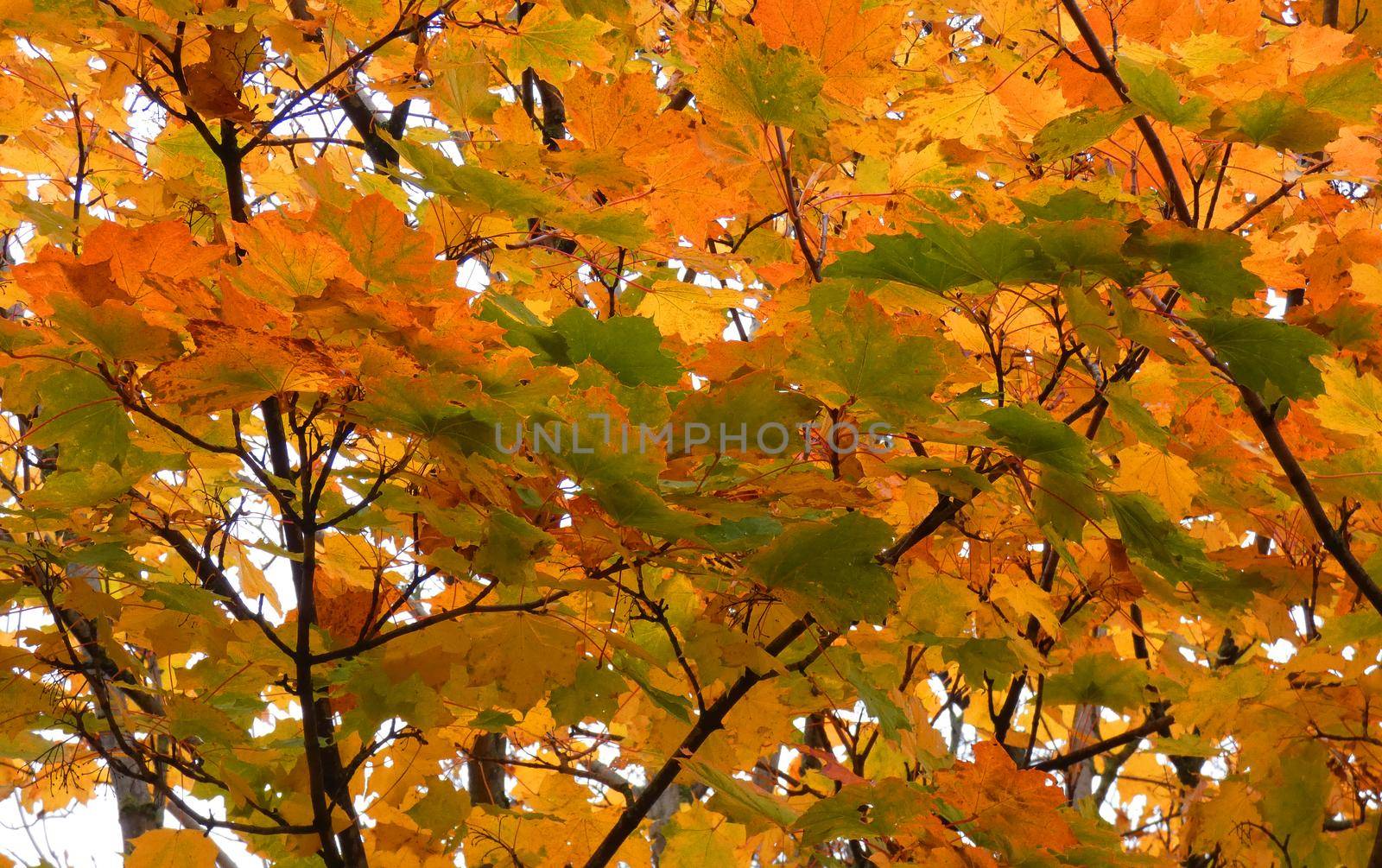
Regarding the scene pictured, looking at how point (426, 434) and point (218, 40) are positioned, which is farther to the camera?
point (218, 40)

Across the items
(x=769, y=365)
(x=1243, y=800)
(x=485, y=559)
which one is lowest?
(x=1243, y=800)

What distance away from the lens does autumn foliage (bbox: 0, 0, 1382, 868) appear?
107 cm

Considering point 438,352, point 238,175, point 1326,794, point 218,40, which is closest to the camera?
point 438,352

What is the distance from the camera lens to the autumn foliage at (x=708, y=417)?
3.52 feet

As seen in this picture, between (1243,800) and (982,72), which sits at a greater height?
(982,72)

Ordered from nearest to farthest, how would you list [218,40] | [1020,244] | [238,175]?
[1020,244]
[218,40]
[238,175]

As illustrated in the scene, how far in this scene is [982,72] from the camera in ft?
6.54

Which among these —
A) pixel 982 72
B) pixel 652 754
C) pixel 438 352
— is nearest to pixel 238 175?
pixel 438 352

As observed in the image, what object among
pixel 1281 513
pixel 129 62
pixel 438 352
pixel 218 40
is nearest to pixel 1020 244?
pixel 438 352

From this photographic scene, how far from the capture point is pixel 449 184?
52.2 inches

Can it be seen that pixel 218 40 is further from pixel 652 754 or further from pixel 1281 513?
pixel 1281 513

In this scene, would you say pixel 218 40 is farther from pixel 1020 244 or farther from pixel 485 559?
pixel 1020 244

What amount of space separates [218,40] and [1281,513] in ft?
6.19

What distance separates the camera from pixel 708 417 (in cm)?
111
